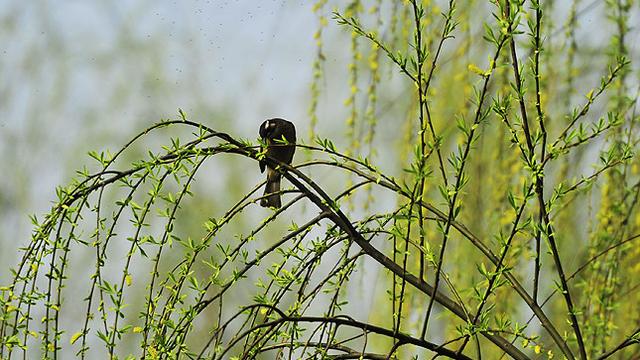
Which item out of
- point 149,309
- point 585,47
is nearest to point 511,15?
point 149,309

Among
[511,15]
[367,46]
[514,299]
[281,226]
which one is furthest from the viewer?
[281,226]

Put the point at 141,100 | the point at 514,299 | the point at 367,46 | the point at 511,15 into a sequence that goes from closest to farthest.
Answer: the point at 511,15 → the point at 514,299 → the point at 367,46 → the point at 141,100

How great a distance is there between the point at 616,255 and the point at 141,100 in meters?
1.84

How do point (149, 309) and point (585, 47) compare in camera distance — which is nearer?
point (149, 309)

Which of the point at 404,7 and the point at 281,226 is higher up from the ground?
the point at 281,226

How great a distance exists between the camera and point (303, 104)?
281 centimetres

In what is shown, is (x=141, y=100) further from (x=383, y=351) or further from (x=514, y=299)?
(x=514, y=299)

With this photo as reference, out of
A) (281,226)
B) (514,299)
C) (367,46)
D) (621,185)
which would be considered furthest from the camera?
(281,226)

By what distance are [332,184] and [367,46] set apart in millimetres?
512

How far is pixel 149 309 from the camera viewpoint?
969mm

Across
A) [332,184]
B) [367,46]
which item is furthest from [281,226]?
[367,46]

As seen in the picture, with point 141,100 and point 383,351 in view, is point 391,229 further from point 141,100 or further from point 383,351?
point 141,100

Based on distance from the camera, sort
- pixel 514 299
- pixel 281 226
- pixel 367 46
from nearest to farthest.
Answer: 1. pixel 514 299
2. pixel 367 46
3. pixel 281 226

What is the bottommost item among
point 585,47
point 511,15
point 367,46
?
point 511,15
